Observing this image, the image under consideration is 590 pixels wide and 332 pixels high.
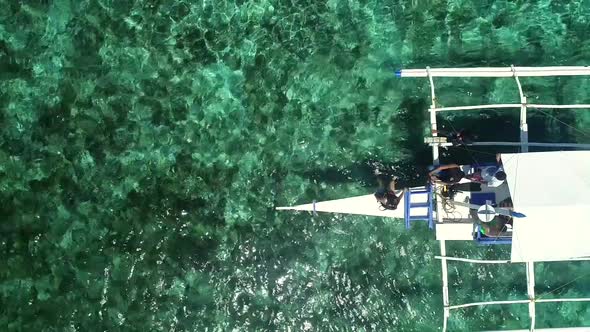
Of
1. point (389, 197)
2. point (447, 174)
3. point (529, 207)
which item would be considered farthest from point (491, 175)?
point (389, 197)

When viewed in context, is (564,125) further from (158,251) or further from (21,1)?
(21,1)

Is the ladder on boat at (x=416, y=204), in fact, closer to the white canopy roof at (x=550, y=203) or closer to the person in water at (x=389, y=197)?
the person in water at (x=389, y=197)

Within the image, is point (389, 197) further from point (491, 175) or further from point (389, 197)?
point (491, 175)

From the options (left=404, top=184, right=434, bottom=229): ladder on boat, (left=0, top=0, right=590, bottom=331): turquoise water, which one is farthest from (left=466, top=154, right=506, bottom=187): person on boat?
(left=0, top=0, right=590, bottom=331): turquoise water

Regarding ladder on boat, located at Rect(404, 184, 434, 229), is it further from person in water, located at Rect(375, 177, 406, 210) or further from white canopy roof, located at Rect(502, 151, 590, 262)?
white canopy roof, located at Rect(502, 151, 590, 262)

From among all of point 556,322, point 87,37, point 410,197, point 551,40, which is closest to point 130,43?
point 87,37

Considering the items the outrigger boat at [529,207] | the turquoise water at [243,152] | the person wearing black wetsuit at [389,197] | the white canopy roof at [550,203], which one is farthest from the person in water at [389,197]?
the white canopy roof at [550,203]
